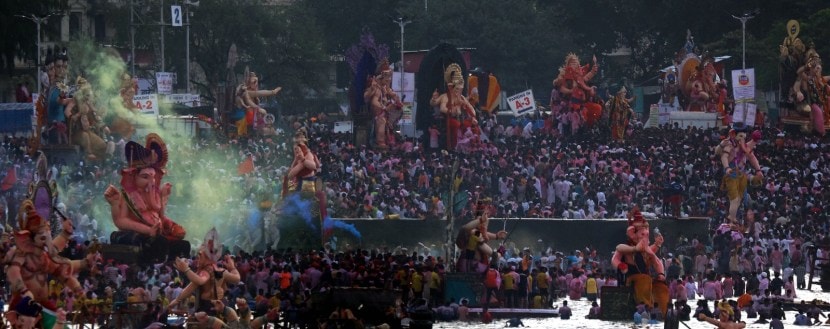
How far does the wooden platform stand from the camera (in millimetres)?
42938

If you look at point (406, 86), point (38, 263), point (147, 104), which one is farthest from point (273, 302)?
point (406, 86)

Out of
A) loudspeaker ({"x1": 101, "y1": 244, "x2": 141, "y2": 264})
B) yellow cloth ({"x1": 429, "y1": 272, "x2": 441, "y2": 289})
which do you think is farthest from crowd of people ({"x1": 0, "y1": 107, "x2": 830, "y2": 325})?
loudspeaker ({"x1": 101, "y1": 244, "x2": 141, "y2": 264})

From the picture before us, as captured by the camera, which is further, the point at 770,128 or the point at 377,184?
the point at 770,128

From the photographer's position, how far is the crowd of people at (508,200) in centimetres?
4191

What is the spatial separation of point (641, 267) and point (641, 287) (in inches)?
14.1

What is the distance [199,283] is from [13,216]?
51.2 feet

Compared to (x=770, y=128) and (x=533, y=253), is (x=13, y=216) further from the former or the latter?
(x=770, y=128)

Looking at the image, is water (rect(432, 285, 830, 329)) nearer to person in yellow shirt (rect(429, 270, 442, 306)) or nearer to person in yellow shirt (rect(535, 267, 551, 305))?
person in yellow shirt (rect(535, 267, 551, 305))

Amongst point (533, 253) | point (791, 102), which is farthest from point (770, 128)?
point (533, 253)

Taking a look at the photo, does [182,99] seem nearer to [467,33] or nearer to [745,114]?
[467,33]

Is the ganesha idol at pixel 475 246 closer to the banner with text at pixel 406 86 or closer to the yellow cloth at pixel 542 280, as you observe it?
the yellow cloth at pixel 542 280

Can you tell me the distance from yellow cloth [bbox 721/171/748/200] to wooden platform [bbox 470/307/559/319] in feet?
35.7

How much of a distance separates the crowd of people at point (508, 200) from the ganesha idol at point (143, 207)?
1035 millimetres

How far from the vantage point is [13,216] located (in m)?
52.5
